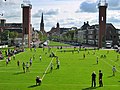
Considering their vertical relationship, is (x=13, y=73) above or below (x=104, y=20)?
below

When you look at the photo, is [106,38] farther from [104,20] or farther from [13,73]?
[13,73]

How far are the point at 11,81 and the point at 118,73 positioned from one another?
13.6m

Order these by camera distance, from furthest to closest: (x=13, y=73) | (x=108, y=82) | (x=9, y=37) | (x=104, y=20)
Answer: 1. (x=9, y=37)
2. (x=104, y=20)
3. (x=13, y=73)
4. (x=108, y=82)

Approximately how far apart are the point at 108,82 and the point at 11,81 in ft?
31.8

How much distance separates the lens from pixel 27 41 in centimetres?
11269

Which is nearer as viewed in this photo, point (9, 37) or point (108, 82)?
point (108, 82)

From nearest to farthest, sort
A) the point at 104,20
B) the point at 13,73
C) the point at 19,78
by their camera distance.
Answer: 1. the point at 19,78
2. the point at 13,73
3. the point at 104,20

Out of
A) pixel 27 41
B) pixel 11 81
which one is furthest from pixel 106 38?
pixel 11 81

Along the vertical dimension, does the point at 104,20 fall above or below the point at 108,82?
above

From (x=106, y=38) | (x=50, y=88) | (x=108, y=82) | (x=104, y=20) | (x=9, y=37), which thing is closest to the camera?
(x=50, y=88)

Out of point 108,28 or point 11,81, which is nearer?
point 11,81

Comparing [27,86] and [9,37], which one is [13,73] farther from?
[9,37]

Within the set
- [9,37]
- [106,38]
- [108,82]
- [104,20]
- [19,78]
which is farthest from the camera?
[9,37]

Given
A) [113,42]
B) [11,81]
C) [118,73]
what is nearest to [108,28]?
[113,42]
